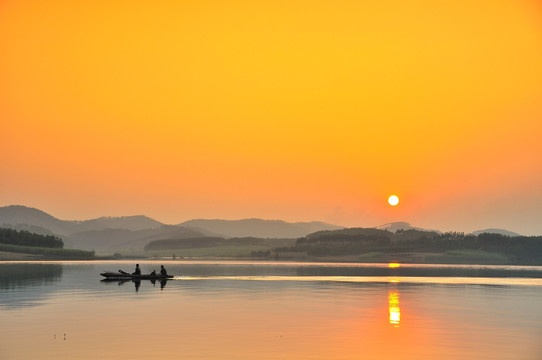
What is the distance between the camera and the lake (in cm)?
4562

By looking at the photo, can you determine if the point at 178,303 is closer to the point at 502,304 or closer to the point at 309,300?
the point at 309,300

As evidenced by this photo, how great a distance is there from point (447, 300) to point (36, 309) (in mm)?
41288

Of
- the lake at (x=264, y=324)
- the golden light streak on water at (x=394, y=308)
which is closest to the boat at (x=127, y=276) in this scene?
the lake at (x=264, y=324)

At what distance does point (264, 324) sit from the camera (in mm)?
59031

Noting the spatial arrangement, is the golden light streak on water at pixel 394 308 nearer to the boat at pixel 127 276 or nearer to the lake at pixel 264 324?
the lake at pixel 264 324

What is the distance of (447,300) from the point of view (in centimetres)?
8525

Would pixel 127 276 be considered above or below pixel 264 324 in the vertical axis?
above

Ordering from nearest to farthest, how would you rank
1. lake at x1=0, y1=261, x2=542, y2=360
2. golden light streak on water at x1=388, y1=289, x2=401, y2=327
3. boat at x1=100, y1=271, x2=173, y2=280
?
lake at x1=0, y1=261, x2=542, y2=360 < golden light streak on water at x1=388, y1=289, x2=401, y2=327 < boat at x1=100, y1=271, x2=173, y2=280

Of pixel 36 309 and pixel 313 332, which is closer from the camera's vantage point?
pixel 313 332

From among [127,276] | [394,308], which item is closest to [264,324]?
[394,308]

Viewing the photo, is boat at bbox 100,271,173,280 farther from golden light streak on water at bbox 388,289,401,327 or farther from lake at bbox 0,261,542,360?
golden light streak on water at bbox 388,289,401,327

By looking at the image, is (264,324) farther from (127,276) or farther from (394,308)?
(127,276)

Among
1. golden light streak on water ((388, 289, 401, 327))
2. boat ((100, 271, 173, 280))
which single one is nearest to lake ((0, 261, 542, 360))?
golden light streak on water ((388, 289, 401, 327))

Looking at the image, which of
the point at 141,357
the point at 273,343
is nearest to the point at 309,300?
the point at 273,343
